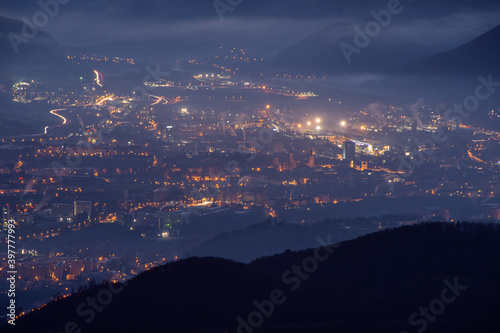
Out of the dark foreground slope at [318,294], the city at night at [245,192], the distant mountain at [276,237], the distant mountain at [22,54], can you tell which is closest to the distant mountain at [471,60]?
the city at night at [245,192]

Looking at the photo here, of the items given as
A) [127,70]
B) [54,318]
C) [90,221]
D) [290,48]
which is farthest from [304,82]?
[54,318]

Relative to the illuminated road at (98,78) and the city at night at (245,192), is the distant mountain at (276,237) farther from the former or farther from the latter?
the illuminated road at (98,78)

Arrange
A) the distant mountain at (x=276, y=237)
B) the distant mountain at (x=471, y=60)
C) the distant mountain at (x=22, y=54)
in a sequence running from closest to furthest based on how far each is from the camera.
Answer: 1. the distant mountain at (x=276, y=237)
2. the distant mountain at (x=471, y=60)
3. the distant mountain at (x=22, y=54)

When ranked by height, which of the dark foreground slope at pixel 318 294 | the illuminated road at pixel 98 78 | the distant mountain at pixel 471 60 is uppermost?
the distant mountain at pixel 471 60

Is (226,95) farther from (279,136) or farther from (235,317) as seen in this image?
(235,317)

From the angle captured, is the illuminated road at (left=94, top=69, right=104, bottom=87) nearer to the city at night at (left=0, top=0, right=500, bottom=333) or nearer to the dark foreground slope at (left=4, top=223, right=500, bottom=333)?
the city at night at (left=0, top=0, right=500, bottom=333)

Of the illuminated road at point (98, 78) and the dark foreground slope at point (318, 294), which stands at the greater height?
the illuminated road at point (98, 78)

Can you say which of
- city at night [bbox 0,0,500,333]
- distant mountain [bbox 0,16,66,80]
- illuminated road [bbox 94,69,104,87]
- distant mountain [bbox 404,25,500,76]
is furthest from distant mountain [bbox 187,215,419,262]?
distant mountain [bbox 0,16,66,80]
